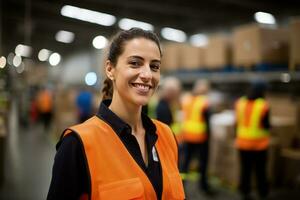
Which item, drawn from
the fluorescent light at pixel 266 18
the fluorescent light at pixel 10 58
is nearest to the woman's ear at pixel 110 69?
the fluorescent light at pixel 10 58

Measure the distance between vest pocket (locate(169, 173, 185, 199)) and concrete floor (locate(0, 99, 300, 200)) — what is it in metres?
2.63

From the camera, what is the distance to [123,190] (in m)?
1.10

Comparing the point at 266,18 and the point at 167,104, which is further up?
the point at 266,18

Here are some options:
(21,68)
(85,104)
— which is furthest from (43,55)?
(85,104)

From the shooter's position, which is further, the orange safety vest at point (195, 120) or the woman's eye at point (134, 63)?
the orange safety vest at point (195, 120)

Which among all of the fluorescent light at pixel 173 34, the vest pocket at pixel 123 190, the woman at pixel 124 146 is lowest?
the vest pocket at pixel 123 190

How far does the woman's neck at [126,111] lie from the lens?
1.25 meters

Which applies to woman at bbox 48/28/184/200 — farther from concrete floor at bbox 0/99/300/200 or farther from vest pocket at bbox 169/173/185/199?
concrete floor at bbox 0/99/300/200

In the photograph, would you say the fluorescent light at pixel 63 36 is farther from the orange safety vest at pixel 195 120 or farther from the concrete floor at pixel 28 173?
the orange safety vest at pixel 195 120

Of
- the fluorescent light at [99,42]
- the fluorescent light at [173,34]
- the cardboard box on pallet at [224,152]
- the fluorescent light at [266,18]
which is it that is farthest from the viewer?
the fluorescent light at [173,34]

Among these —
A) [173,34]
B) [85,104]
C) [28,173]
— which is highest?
[173,34]

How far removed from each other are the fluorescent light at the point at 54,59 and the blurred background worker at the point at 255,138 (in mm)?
2389

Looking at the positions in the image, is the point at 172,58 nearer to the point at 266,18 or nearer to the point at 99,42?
the point at 266,18

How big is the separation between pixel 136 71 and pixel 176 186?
17.8 inches
